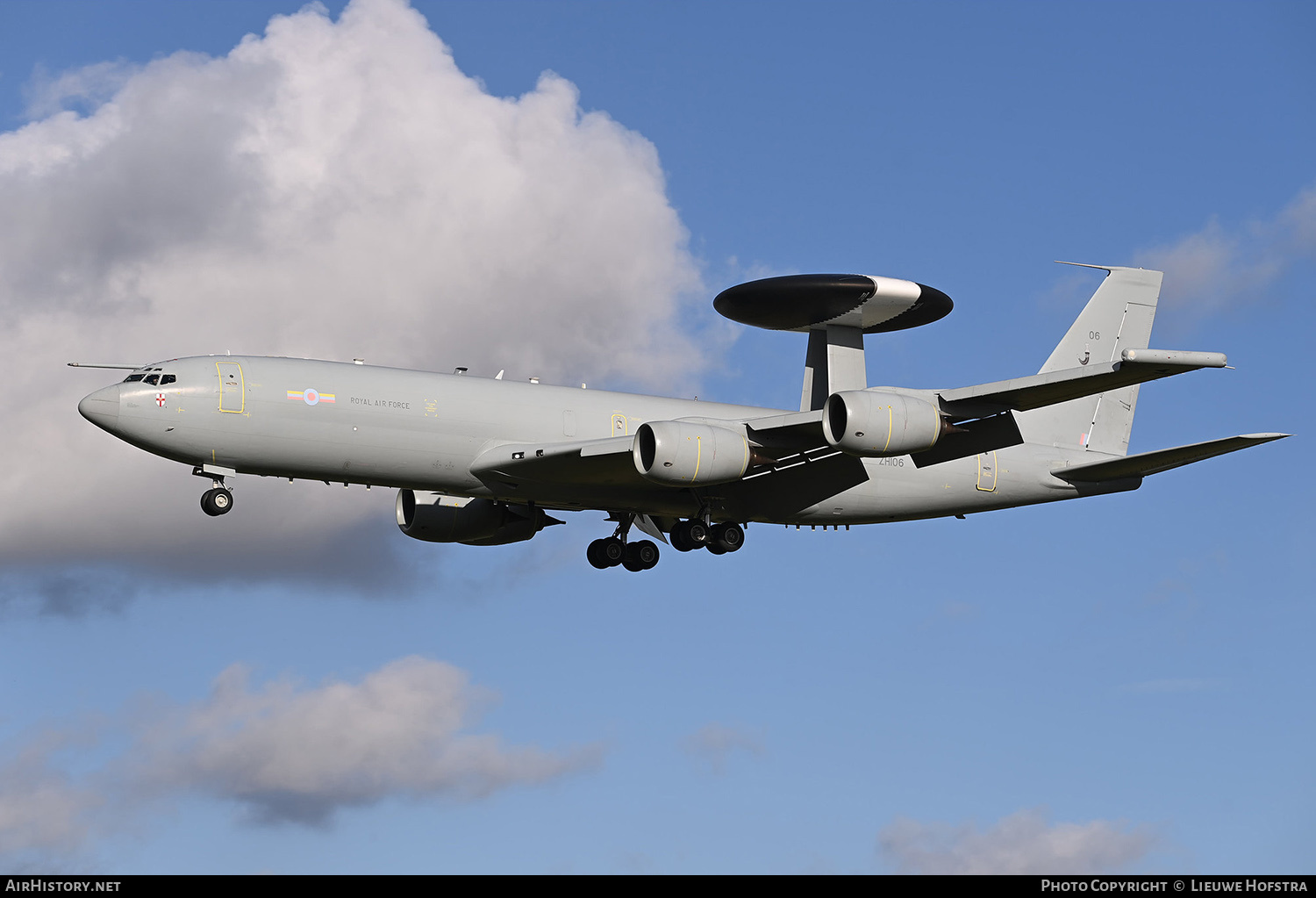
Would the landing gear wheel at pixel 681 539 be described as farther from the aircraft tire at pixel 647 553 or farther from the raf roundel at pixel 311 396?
the raf roundel at pixel 311 396

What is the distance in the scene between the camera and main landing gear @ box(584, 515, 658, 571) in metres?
42.4

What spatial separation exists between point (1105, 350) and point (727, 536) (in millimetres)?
14452

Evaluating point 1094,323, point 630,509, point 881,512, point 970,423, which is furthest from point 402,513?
point 1094,323

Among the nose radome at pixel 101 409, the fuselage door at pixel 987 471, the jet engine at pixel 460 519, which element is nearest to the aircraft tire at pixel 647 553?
the jet engine at pixel 460 519

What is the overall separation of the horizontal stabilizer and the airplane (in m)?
0.07

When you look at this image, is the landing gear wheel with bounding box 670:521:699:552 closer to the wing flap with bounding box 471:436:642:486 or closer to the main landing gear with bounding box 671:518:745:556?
the main landing gear with bounding box 671:518:745:556

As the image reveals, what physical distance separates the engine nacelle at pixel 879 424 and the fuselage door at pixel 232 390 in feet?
46.9

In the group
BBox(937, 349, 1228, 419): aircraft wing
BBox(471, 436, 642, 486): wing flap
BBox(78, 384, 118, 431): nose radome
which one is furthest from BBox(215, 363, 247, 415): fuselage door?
BBox(937, 349, 1228, 419): aircraft wing

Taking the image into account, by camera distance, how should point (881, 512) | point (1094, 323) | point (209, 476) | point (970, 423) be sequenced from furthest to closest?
point (1094, 323), point (881, 512), point (970, 423), point (209, 476)

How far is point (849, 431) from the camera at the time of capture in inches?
1340

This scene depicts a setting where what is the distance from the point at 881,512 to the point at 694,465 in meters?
8.85

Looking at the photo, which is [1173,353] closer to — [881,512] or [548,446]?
[881,512]

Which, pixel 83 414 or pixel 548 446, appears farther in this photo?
pixel 548 446

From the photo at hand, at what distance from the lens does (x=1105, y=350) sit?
147ft
